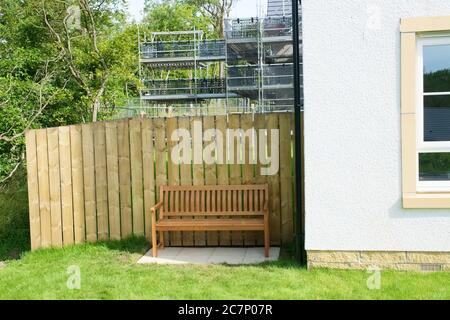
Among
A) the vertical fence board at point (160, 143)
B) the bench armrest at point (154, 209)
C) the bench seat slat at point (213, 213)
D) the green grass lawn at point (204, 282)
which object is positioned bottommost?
the green grass lawn at point (204, 282)

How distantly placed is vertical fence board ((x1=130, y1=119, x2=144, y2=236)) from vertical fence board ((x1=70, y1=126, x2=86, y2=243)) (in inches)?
29.3

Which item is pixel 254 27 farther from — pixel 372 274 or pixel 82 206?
pixel 372 274

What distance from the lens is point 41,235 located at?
24.0ft

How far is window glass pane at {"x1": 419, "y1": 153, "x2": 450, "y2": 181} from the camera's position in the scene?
5629 mm

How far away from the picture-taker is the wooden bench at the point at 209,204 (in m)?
6.88

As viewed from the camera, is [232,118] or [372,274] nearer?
[372,274]

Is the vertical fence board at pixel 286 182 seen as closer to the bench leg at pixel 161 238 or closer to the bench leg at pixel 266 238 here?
the bench leg at pixel 266 238

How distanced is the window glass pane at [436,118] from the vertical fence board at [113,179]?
4.14 metres

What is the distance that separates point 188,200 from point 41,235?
219 centimetres

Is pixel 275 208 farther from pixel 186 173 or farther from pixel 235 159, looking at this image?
pixel 186 173

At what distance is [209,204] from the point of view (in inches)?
281

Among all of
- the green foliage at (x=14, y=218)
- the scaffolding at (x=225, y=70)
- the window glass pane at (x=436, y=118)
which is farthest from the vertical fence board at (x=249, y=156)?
the scaffolding at (x=225, y=70)
